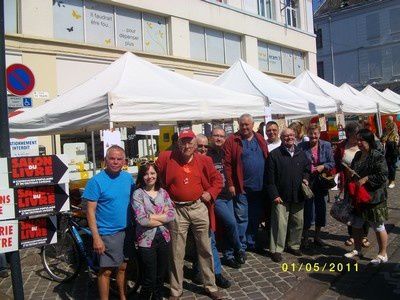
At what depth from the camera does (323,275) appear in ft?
16.9

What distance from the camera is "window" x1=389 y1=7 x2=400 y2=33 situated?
35.8 metres

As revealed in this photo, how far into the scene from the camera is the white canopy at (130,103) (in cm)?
544

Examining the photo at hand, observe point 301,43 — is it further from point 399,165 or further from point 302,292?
point 302,292

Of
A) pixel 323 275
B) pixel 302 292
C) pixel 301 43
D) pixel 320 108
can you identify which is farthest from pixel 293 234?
pixel 301 43

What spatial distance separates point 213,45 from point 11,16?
28.4 ft

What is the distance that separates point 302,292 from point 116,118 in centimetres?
302

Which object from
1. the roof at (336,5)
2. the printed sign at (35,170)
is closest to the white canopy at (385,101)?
the printed sign at (35,170)

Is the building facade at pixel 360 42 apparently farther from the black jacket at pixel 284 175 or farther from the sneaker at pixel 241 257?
the sneaker at pixel 241 257

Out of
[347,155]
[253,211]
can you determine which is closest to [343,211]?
[347,155]

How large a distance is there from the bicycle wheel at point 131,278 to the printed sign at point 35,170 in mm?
1445

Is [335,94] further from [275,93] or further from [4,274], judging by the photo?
[4,274]

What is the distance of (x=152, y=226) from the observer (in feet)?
13.6

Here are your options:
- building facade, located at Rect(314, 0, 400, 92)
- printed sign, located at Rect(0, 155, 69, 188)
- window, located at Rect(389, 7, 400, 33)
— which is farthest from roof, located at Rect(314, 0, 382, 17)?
printed sign, located at Rect(0, 155, 69, 188)

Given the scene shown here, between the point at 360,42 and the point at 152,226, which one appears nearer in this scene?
the point at 152,226
